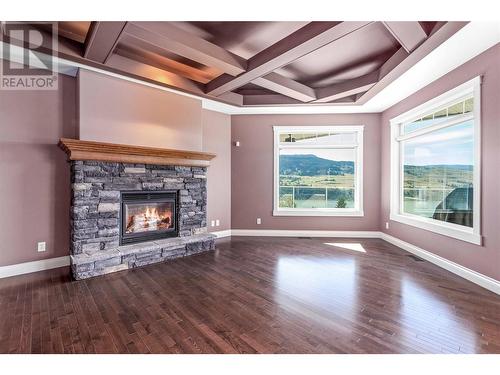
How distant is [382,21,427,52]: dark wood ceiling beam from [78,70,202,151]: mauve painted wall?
10.5ft

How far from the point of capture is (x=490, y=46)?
2.83 metres

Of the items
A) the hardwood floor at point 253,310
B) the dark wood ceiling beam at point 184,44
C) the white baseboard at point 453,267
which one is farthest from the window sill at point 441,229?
the dark wood ceiling beam at point 184,44

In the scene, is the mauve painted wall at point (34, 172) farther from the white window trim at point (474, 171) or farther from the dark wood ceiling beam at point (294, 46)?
the white window trim at point (474, 171)

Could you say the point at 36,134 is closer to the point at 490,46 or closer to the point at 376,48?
the point at 376,48

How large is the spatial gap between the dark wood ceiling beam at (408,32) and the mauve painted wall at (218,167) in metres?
3.58

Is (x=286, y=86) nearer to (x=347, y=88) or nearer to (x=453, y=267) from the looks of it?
(x=347, y=88)

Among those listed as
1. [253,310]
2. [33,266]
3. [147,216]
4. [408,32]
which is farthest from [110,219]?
[408,32]

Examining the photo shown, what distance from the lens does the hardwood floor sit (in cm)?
188

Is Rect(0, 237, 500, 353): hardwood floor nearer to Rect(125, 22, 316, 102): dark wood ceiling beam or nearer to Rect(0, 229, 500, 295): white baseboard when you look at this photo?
Rect(0, 229, 500, 295): white baseboard

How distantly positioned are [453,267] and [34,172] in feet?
19.5

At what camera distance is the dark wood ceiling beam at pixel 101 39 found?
100 inches

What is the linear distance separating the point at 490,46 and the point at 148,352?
4639mm
